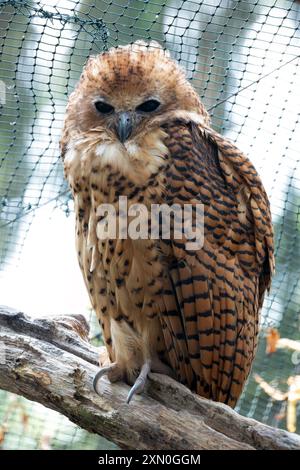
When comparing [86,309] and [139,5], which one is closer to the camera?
[139,5]

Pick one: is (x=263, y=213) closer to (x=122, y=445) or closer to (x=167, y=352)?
(x=167, y=352)

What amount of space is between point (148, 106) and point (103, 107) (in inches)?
7.2

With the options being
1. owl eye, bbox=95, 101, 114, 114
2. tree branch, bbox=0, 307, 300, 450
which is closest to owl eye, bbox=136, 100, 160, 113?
owl eye, bbox=95, 101, 114, 114

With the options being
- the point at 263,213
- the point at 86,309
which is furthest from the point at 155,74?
the point at 86,309

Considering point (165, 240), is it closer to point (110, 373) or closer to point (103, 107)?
point (110, 373)

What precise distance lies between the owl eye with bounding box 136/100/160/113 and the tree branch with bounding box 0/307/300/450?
0.96 meters

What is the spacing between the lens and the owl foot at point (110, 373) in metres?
2.91

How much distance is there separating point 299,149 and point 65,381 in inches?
92.4

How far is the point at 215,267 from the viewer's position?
294cm

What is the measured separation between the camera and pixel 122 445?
2775 mm

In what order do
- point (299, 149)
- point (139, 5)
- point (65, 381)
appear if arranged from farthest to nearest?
point (299, 149) < point (139, 5) < point (65, 381)

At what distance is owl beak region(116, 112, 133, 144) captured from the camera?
3.07 m

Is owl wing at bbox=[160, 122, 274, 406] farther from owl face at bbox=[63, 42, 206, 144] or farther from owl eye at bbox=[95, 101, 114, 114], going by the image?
owl eye at bbox=[95, 101, 114, 114]

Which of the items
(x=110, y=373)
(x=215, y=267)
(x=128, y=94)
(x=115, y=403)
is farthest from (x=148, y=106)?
(x=115, y=403)
